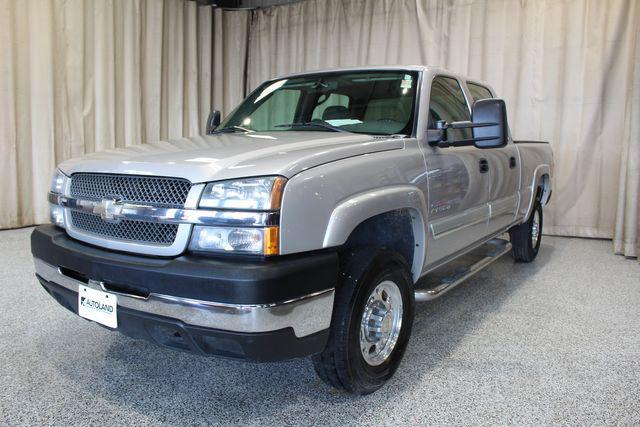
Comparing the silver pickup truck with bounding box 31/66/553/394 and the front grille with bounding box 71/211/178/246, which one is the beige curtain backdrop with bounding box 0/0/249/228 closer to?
the silver pickup truck with bounding box 31/66/553/394

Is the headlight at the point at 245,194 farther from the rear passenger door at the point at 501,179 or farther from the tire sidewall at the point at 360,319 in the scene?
the rear passenger door at the point at 501,179

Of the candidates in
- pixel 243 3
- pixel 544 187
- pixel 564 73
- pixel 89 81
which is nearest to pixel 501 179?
pixel 544 187

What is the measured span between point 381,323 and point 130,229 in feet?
3.41

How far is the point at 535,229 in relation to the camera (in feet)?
14.5

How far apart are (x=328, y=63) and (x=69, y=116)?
3453mm

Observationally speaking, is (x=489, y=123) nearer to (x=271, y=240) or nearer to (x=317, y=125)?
(x=317, y=125)

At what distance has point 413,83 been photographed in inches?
98.3

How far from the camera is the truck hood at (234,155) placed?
5.20 feet

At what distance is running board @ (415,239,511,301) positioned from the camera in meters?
2.37

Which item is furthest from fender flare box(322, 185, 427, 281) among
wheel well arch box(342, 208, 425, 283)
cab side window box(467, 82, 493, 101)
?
cab side window box(467, 82, 493, 101)

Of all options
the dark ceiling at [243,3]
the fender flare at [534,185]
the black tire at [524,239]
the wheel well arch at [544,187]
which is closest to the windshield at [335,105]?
the fender flare at [534,185]

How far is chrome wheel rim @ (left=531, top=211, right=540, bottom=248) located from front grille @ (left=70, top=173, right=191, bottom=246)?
11.9 ft

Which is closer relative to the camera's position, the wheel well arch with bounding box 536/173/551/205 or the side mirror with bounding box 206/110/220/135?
the side mirror with bounding box 206/110/220/135

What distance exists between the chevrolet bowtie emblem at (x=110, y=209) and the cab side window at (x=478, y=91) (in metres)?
2.37
